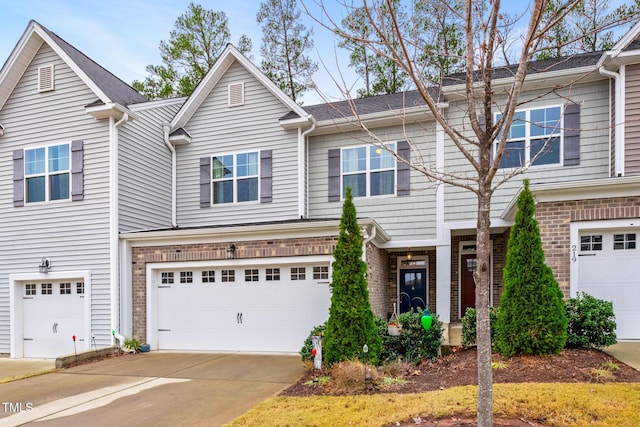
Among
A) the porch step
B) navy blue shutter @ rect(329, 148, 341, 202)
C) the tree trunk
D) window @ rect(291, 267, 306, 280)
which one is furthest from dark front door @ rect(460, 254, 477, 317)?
the tree trunk

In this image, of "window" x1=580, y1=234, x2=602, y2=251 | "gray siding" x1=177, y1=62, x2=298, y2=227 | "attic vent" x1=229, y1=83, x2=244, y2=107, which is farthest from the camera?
"attic vent" x1=229, y1=83, x2=244, y2=107

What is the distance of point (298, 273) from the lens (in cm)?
955

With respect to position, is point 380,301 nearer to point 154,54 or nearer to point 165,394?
point 165,394

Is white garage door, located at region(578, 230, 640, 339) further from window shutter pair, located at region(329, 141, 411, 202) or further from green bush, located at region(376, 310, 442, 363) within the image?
window shutter pair, located at region(329, 141, 411, 202)

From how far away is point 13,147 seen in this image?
1143cm

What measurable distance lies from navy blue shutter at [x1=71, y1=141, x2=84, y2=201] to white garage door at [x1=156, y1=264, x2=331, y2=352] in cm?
305

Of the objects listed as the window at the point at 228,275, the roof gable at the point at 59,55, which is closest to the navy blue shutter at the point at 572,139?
the window at the point at 228,275

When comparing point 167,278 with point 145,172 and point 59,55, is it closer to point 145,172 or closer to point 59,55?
point 145,172

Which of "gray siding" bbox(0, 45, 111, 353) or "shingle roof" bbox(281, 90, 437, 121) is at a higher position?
"shingle roof" bbox(281, 90, 437, 121)

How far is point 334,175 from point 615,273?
672cm

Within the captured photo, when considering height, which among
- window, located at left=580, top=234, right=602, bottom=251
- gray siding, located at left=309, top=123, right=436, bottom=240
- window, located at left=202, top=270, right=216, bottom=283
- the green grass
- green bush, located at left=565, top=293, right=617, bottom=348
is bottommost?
the green grass

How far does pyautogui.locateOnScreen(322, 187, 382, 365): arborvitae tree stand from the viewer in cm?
684

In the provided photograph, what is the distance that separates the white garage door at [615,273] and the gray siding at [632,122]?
217 cm

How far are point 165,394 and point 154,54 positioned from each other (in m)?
19.0
